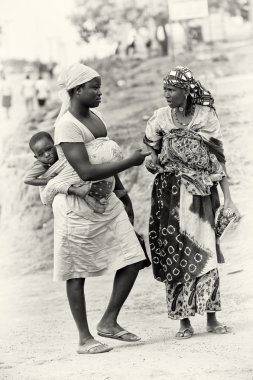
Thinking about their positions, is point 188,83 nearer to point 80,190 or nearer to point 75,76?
point 75,76

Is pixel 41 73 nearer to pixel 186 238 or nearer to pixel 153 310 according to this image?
pixel 153 310

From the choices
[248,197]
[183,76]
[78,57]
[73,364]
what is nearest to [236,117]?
[248,197]

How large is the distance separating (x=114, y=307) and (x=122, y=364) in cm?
65

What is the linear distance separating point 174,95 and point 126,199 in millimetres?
738

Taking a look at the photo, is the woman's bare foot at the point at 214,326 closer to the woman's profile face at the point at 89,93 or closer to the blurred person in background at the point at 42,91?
the woman's profile face at the point at 89,93

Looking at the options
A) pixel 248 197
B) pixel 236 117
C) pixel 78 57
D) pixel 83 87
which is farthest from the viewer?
pixel 78 57

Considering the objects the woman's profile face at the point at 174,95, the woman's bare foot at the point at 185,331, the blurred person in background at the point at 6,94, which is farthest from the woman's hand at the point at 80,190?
the blurred person in background at the point at 6,94

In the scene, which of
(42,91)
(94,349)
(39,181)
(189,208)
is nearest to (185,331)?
(94,349)

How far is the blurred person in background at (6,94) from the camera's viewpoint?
13.9m

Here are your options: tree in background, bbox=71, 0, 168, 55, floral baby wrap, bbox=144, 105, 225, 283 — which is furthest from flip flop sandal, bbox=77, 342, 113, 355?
tree in background, bbox=71, 0, 168, 55

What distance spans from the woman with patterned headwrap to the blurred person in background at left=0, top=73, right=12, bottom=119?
330 inches

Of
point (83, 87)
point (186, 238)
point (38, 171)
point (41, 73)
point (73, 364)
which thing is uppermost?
point (41, 73)

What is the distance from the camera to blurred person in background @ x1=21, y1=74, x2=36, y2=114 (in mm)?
14039

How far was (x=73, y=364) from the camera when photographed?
5.06 metres
